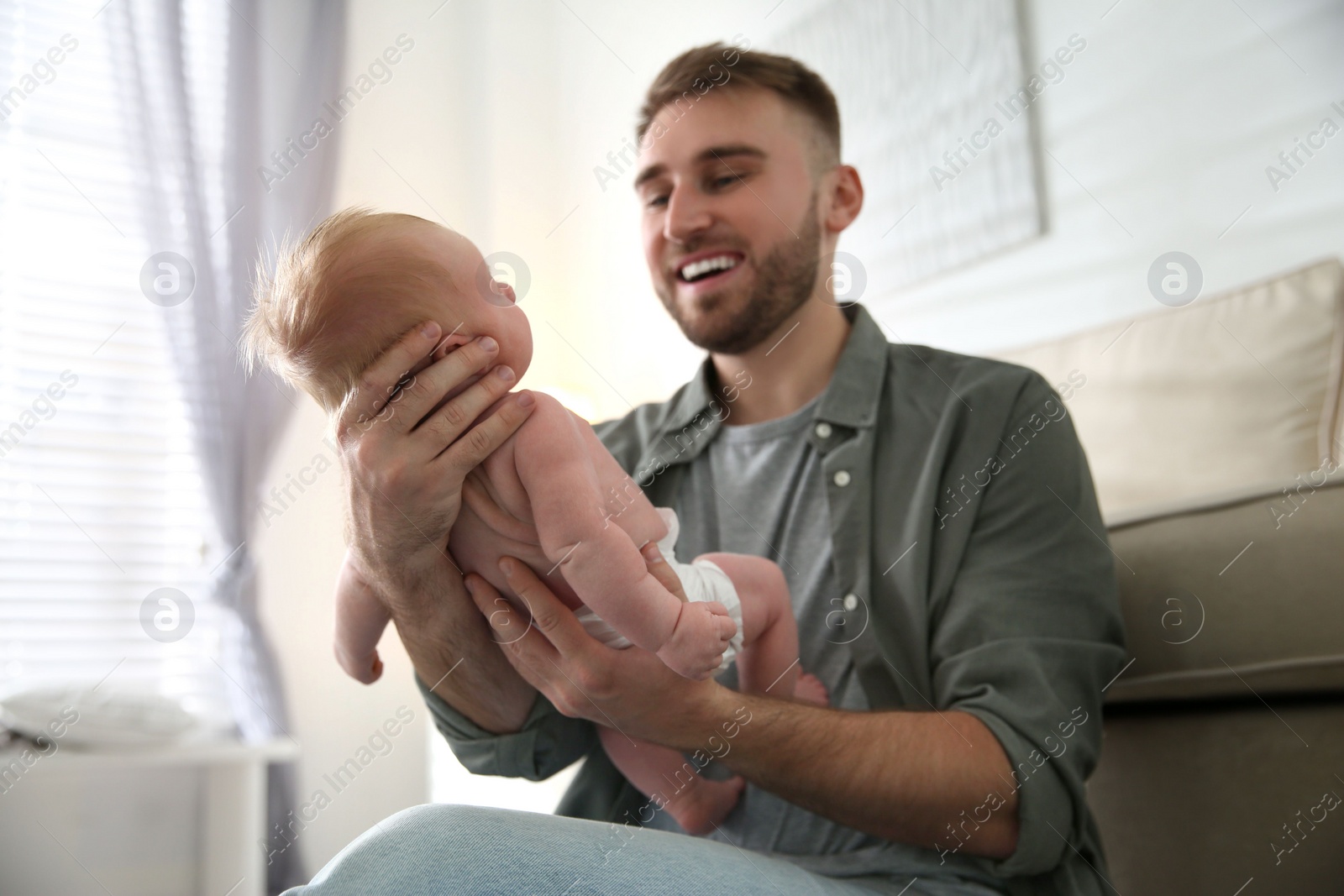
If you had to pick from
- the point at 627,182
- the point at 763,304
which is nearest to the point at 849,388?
the point at 763,304

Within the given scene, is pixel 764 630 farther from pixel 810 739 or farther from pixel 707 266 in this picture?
pixel 707 266

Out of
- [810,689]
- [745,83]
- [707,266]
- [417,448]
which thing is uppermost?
[745,83]

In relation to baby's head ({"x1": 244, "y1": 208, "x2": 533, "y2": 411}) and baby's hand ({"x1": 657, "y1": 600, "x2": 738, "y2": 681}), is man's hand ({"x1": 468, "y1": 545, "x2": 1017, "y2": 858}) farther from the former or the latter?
baby's head ({"x1": 244, "y1": 208, "x2": 533, "y2": 411})

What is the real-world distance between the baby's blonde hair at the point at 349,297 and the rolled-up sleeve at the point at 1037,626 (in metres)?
0.67

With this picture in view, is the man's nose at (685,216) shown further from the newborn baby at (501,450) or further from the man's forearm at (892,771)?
the man's forearm at (892,771)

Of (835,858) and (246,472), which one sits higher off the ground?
(835,858)

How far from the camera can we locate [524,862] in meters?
0.74

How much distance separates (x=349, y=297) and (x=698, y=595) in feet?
1.52

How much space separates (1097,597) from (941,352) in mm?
421

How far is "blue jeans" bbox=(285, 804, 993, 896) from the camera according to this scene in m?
0.71

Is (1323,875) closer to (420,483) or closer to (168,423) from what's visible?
(420,483)

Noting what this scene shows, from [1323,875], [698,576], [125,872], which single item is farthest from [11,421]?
[1323,875]

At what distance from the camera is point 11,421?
2.58 metres

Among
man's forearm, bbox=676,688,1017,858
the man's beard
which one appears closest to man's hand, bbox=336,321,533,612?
man's forearm, bbox=676,688,1017,858
